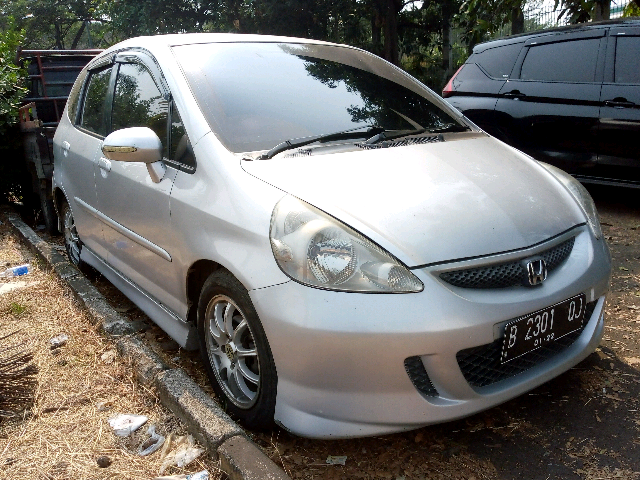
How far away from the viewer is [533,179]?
8.67 ft

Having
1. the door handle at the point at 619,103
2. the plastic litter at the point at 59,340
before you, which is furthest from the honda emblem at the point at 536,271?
the door handle at the point at 619,103

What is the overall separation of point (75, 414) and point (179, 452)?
63 cm

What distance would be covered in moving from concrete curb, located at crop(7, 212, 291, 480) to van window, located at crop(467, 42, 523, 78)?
4.34 metres

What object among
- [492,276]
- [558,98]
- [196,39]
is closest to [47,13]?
[558,98]

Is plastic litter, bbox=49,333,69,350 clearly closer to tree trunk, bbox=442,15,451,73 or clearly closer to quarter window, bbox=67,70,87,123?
quarter window, bbox=67,70,87,123

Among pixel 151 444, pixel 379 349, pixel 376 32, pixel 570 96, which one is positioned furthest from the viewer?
pixel 376 32

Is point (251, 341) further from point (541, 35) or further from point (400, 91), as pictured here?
point (541, 35)

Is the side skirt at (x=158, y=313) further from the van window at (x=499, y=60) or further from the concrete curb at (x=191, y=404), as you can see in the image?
the van window at (x=499, y=60)

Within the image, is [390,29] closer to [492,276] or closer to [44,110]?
[44,110]

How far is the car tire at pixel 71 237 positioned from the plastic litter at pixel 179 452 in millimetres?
2557

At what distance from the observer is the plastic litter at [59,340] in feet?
11.2

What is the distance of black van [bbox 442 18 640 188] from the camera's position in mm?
5020

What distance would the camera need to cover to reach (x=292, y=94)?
2.90m

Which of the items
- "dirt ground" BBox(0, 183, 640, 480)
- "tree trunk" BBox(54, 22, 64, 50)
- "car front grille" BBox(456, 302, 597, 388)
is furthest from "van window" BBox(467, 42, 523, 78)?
"tree trunk" BBox(54, 22, 64, 50)
